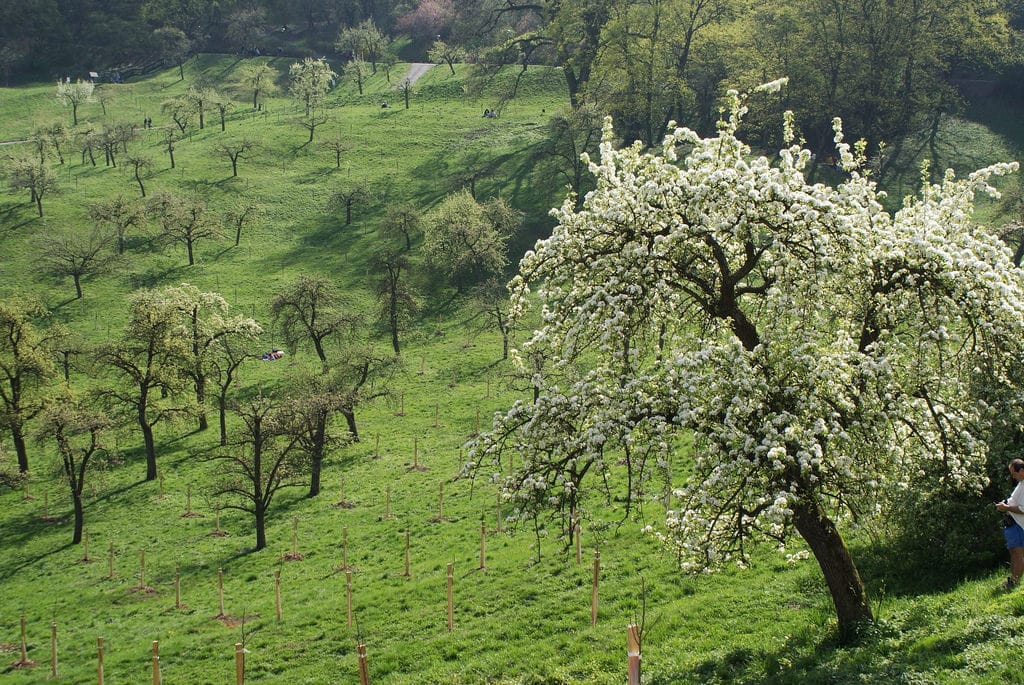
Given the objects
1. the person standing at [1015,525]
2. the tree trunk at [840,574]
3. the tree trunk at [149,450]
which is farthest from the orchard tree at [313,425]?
the person standing at [1015,525]

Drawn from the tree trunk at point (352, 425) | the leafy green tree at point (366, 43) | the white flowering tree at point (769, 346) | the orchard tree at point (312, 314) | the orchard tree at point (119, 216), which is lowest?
the tree trunk at point (352, 425)

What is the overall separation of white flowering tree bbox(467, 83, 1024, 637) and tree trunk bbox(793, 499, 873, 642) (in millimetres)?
38

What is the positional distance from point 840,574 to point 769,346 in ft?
15.5

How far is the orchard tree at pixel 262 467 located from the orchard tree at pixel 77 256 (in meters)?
33.6

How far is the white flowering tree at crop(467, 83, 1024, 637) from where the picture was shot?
53.5 ft

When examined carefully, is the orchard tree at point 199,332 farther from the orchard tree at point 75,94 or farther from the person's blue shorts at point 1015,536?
the orchard tree at point 75,94

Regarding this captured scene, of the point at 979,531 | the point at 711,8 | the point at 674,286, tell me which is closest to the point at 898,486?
the point at 979,531

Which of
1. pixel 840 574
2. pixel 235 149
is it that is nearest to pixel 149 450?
pixel 840 574

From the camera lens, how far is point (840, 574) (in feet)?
58.5

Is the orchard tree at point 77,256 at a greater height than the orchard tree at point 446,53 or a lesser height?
lesser

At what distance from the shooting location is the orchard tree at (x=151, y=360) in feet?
172

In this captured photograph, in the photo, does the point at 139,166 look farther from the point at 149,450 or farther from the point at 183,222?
the point at 149,450

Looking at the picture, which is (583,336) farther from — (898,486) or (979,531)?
(979,531)

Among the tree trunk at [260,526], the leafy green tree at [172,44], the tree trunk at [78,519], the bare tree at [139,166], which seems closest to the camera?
the tree trunk at [260,526]
